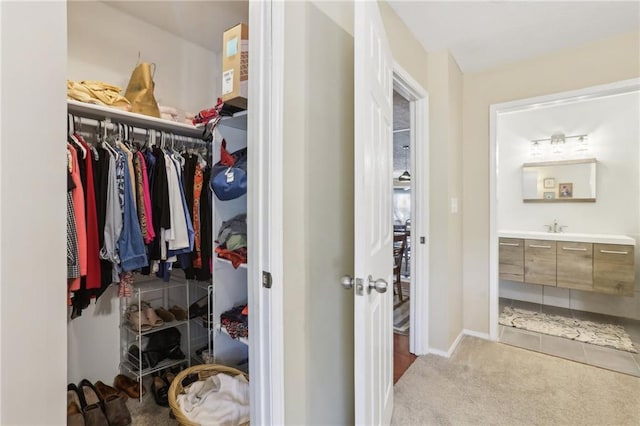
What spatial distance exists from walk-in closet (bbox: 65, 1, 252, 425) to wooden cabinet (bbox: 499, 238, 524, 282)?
3.07 metres

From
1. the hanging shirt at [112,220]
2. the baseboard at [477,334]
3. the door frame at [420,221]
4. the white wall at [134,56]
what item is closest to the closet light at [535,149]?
the door frame at [420,221]

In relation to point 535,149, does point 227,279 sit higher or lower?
lower

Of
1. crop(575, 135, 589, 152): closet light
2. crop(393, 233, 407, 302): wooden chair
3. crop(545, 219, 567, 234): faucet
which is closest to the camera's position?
crop(575, 135, 589, 152): closet light

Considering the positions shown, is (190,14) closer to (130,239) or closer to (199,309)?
(130,239)

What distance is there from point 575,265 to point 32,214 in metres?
4.16

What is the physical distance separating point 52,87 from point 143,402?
2001 millimetres

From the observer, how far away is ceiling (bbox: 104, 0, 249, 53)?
1.99 meters

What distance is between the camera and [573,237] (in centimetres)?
324

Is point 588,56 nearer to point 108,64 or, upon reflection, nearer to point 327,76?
point 327,76

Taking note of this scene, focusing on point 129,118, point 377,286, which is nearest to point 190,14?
point 129,118

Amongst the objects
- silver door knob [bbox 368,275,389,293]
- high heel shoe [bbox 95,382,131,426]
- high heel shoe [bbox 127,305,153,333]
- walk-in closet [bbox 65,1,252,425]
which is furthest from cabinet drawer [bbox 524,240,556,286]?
high heel shoe [bbox 95,382,131,426]

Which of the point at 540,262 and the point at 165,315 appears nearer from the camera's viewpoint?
the point at 165,315

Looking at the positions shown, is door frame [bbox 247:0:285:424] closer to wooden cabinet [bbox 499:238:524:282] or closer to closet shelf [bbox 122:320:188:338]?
closet shelf [bbox 122:320:188:338]

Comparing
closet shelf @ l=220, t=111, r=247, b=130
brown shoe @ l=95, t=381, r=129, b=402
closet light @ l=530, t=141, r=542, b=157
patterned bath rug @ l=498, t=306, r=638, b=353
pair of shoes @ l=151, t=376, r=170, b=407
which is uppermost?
closet light @ l=530, t=141, r=542, b=157
